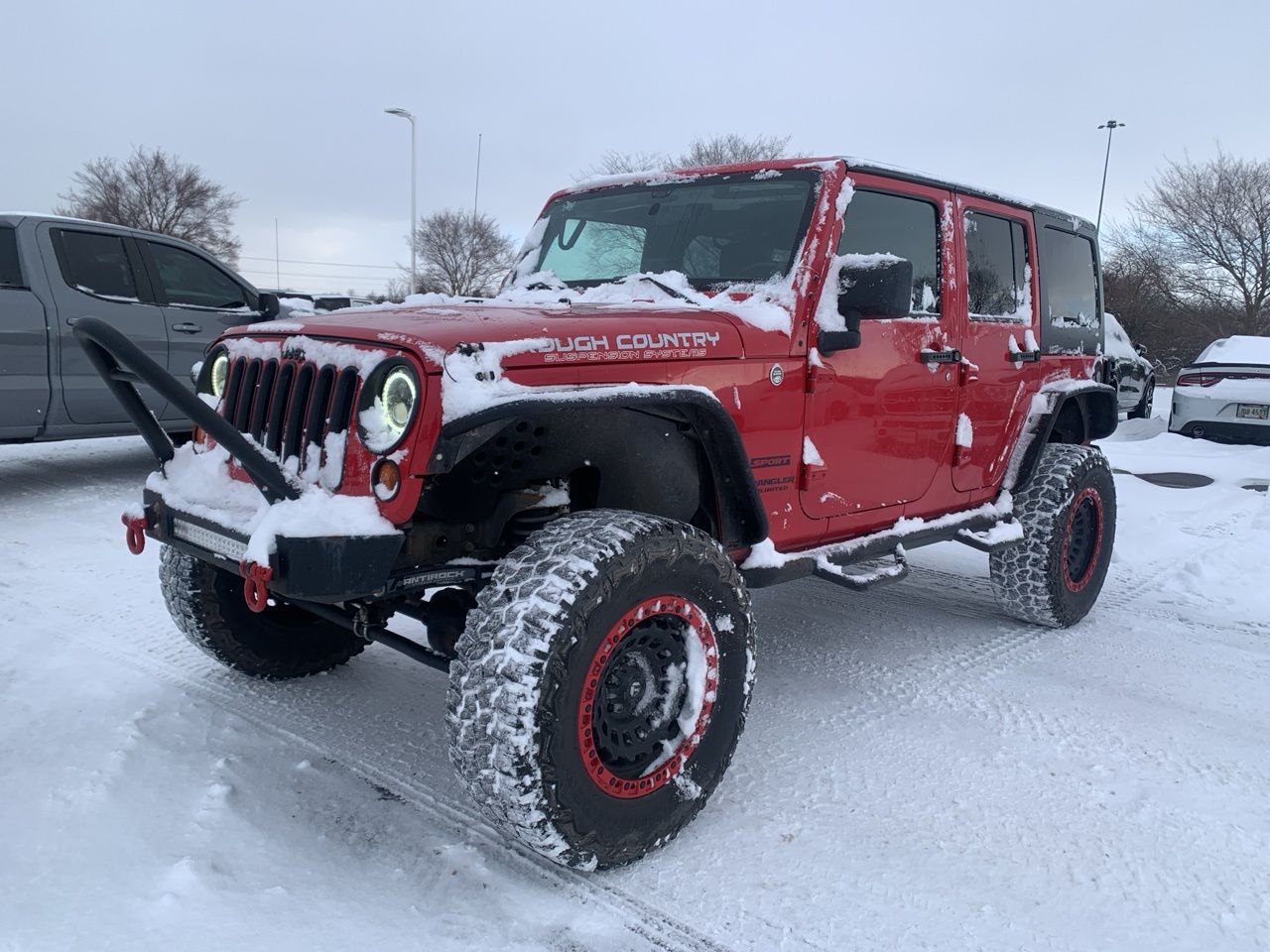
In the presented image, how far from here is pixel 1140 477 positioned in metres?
8.98

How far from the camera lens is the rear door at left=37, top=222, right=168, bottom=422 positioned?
20.8ft

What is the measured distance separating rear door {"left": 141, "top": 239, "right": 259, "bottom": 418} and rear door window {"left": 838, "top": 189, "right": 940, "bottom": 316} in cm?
479

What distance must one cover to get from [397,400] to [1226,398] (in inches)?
414

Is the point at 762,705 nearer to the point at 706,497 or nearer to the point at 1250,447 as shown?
the point at 706,497

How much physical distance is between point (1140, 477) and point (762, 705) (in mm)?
6790

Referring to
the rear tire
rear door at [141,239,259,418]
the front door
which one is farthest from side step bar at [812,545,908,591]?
the rear tire

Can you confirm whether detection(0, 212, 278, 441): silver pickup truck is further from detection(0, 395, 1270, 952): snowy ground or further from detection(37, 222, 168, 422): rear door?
detection(0, 395, 1270, 952): snowy ground

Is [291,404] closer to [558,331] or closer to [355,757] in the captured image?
[558,331]

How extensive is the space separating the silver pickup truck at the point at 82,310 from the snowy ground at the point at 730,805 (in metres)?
1.96

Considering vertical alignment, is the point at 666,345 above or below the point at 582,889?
above

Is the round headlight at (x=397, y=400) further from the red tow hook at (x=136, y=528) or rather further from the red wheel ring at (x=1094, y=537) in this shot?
the red wheel ring at (x=1094, y=537)

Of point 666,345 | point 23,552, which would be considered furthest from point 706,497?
point 23,552

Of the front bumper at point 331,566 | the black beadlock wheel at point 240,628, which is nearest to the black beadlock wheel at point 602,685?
the front bumper at point 331,566

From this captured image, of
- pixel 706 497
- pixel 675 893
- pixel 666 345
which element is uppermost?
pixel 666 345
